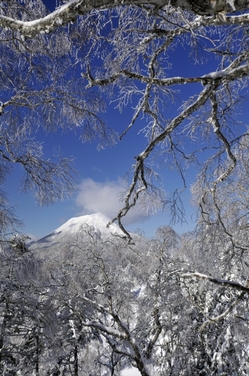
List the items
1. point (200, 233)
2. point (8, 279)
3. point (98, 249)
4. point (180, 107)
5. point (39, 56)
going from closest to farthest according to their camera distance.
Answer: point (180, 107) → point (39, 56) → point (200, 233) → point (8, 279) → point (98, 249)

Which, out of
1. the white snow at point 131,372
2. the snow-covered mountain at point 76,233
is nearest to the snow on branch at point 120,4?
the snow-covered mountain at point 76,233

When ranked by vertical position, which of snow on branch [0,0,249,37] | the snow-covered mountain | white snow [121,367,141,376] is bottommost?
white snow [121,367,141,376]

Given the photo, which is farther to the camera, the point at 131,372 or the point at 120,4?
the point at 131,372

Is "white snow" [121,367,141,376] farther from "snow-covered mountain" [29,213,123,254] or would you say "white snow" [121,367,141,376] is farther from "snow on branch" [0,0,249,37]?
"snow on branch" [0,0,249,37]

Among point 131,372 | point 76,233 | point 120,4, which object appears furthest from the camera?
point 131,372

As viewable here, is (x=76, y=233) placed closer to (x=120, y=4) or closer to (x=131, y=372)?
(x=120, y=4)

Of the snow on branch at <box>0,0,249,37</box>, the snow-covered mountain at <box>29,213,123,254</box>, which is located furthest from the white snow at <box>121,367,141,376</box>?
the snow on branch at <box>0,0,249,37</box>

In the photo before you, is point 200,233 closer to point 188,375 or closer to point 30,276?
point 30,276

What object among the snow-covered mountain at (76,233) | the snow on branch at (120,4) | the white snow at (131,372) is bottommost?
the white snow at (131,372)

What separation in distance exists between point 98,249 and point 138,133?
292 inches

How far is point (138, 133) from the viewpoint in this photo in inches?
121

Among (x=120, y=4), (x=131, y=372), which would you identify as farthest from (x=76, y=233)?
(x=131, y=372)

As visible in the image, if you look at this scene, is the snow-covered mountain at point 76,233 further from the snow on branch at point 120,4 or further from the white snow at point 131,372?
the white snow at point 131,372

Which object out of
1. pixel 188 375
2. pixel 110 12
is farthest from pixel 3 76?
pixel 188 375
